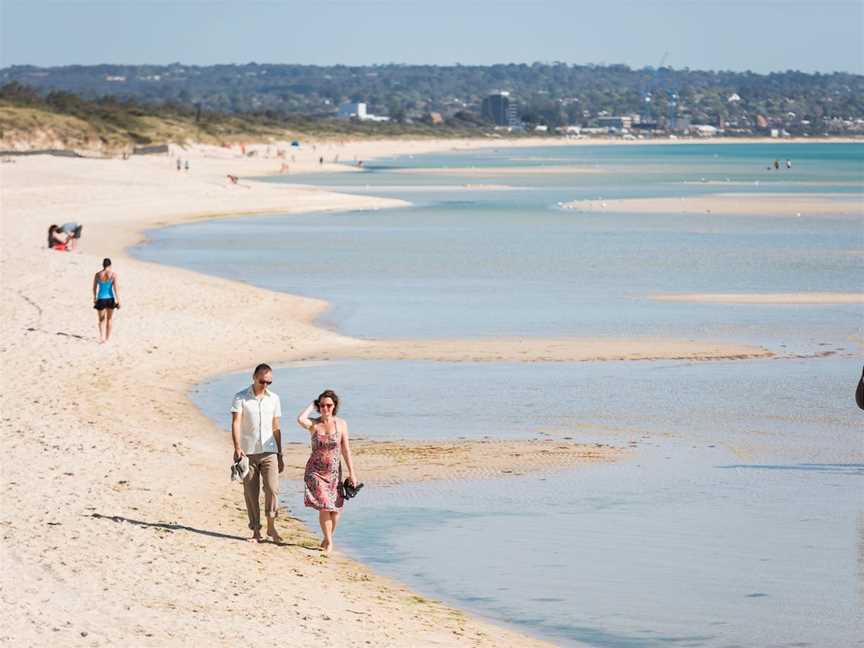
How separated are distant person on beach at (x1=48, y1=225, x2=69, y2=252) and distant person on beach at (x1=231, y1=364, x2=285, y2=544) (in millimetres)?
23475

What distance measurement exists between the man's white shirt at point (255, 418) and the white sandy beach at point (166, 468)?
33.5 inches

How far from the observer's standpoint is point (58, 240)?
114ft

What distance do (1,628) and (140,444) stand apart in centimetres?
670

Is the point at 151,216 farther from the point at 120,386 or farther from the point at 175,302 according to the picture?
the point at 120,386

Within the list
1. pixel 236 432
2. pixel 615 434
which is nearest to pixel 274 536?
pixel 236 432

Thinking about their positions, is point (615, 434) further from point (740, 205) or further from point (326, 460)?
point (740, 205)

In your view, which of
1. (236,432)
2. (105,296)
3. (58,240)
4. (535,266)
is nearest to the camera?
(236,432)

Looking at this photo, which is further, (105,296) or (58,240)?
(58,240)

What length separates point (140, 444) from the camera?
15891 mm

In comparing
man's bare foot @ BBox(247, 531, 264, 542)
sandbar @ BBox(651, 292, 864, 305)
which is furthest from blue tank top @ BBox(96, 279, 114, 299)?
sandbar @ BBox(651, 292, 864, 305)

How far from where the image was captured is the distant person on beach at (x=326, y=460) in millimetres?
11422

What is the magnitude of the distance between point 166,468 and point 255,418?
3.59 metres

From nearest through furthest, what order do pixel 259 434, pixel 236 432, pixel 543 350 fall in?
pixel 236 432, pixel 259 434, pixel 543 350

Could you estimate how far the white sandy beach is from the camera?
9.98 m
